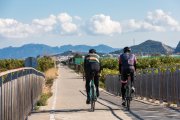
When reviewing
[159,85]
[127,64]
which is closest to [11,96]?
[127,64]

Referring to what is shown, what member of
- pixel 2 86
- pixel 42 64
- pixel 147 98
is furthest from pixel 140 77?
pixel 42 64

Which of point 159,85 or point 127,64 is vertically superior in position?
point 127,64

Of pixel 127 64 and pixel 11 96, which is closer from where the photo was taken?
pixel 11 96

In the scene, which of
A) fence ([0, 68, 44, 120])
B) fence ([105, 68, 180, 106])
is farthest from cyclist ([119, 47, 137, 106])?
fence ([0, 68, 44, 120])

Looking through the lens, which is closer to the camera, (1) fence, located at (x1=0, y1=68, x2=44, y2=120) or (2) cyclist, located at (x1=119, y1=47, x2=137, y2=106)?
(1) fence, located at (x1=0, y1=68, x2=44, y2=120)

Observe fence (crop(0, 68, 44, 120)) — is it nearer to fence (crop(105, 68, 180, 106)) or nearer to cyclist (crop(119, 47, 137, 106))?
cyclist (crop(119, 47, 137, 106))

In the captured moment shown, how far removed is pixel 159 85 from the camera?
21.3 m

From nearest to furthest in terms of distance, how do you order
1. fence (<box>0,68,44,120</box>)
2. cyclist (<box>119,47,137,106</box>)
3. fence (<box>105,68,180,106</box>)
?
1. fence (<box>0,68,44,120</box>)
2. cyclist (<box>119,47,137,106</box>)
3. fence (<box>105,68,180,106</box>)

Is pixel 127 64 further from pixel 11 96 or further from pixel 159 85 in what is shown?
pixel 11 96

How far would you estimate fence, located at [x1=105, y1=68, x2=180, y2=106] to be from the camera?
60.7 feet

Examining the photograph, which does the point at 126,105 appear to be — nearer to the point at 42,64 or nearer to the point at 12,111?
the point at 12,111

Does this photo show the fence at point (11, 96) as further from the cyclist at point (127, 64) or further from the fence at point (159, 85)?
the fence at point (159, 85)

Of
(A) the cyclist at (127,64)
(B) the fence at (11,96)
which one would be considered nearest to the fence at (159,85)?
(A) the cyclist at (127,64)

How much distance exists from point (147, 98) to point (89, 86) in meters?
7.86
